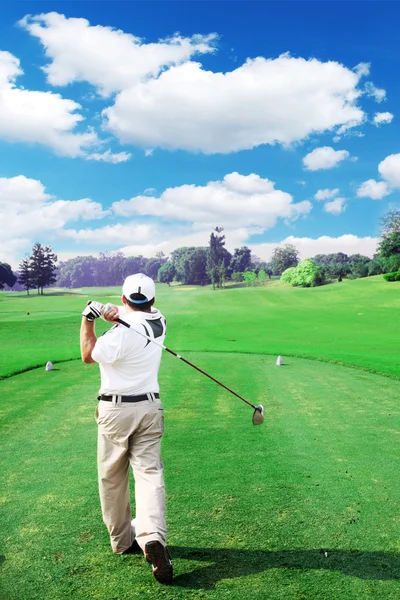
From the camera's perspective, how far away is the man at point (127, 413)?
4793mm

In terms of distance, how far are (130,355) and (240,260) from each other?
5858 inches

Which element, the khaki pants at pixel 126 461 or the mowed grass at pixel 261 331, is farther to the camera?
the mowed grass at pixel 261 331

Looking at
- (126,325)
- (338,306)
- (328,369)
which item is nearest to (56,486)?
(126,325)

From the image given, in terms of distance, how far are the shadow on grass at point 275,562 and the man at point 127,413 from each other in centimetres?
57

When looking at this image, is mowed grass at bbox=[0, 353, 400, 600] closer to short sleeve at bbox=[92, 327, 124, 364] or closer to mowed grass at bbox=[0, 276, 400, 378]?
short sleeve at bbox=[92, 327, 124, 364]

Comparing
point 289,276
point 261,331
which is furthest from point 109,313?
point 289,276

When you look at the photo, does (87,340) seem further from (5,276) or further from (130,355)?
(5,276)

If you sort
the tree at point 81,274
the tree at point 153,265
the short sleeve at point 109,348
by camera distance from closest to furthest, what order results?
the short sleeve at point 109,348 < the tree at point 153,265 < the tree at point 81,274

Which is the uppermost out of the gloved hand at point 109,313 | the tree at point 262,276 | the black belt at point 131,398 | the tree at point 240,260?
the tree at point 240,260

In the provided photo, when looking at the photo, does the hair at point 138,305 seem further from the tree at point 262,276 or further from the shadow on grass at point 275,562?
the tree at point 262,276

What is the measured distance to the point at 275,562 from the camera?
454 cm

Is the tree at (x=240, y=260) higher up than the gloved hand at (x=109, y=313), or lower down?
higher up

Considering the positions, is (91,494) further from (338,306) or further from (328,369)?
(338,306)

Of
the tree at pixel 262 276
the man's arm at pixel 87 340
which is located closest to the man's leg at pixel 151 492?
the man's arm at pixel 87 340
